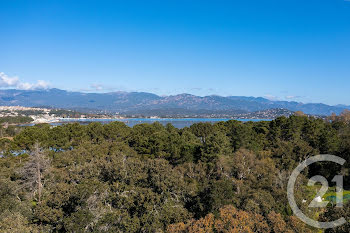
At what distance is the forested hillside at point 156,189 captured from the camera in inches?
502

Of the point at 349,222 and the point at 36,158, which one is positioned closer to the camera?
the point at 349,222

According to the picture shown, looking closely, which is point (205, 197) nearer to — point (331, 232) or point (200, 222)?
point (200, 222)

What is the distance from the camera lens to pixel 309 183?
2520 cm

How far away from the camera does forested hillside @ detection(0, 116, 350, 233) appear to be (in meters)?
12.8

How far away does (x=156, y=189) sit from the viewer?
53.8ft

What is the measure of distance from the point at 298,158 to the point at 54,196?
30.3 meters

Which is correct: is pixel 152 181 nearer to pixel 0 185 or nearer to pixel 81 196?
pixel 81 196

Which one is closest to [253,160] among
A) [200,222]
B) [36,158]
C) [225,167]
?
[225,167]

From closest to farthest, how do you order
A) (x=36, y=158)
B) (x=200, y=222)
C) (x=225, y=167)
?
1. (x=200, y=222)
2. (x=36, y=158)
3. (x=225, y=167)

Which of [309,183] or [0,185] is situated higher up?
[0,185]

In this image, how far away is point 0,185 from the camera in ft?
52.0

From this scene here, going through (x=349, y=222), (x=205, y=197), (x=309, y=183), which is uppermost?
(x=349, y=222)

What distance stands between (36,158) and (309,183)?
26.5m

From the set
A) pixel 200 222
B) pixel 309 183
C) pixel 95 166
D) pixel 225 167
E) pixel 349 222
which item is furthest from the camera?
pixel 309 183
